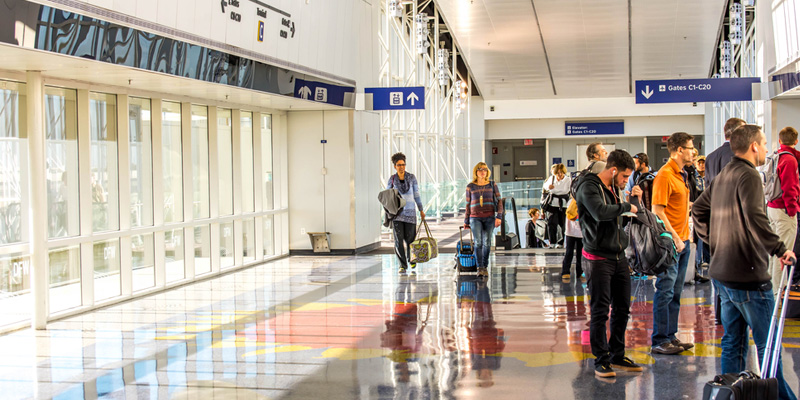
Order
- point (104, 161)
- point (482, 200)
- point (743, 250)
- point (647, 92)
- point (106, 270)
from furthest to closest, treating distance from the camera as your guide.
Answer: point (647, 92) < point (482, 200) < point (106, 270) < point (104, 161) < point (743, 250)

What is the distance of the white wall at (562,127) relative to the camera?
3662 cm

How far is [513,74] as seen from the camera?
31.6 meters

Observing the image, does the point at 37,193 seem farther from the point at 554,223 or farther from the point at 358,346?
the point at 554,223

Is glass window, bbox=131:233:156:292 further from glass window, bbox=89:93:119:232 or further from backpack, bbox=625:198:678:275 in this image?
backpack, bbox=625:198:678:275

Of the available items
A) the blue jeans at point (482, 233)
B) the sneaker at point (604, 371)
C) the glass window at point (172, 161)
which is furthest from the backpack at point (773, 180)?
the glass window at point (172, 161)

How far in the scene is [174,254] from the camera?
10.4m

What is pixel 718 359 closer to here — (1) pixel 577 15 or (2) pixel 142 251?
(2) pixel 142 251

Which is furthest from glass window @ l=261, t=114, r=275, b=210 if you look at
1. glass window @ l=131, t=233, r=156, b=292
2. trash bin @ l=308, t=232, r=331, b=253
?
glass window @ l=131, t=233, r=156, b=292

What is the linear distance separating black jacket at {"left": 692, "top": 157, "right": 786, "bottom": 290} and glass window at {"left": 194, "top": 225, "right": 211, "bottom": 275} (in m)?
8.02

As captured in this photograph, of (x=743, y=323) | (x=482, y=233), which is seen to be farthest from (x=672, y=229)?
(x=482, y=233)

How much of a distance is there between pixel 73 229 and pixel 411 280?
4204mm

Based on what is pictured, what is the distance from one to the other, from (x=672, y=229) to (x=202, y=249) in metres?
7.21

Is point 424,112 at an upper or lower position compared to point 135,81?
upper

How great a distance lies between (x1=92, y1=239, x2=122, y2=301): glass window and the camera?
8844 mm
